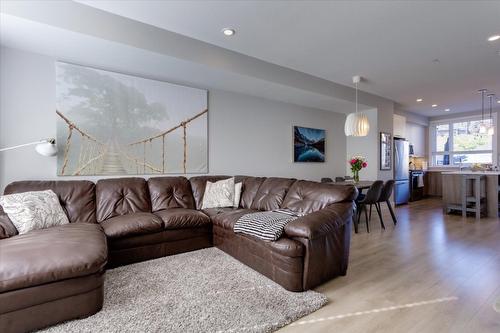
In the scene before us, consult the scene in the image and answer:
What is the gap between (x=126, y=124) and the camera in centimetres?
350

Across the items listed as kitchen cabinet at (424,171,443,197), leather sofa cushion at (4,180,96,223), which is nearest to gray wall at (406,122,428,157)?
kitchen cabinet at (424,171,443,197)

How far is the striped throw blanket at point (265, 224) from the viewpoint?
88.0 inches

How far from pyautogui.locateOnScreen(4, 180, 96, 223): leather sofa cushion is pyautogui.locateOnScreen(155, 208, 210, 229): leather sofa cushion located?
2.56 ft

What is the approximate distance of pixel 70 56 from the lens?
9.83ft

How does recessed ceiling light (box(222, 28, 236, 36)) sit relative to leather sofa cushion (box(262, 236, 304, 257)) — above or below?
above

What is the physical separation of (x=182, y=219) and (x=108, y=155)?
1422 millimetres

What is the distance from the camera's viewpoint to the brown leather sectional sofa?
1.63 metres

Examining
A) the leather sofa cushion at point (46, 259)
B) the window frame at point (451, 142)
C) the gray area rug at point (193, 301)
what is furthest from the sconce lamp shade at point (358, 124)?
the window frame at point (451, 142)

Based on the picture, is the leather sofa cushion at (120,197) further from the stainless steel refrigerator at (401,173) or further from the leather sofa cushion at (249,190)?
the stainless steel refrigerator at (401,173)

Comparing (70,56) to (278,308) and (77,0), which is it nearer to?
(77,0)

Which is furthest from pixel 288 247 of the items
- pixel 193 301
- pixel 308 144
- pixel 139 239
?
pixel 308 144

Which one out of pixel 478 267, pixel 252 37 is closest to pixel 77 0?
pixel 252 37

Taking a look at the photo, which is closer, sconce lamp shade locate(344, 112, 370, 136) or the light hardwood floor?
the light hardwood floor

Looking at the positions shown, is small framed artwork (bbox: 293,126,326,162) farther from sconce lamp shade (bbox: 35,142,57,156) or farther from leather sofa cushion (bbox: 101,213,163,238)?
sconce lamp shade (bbox: 35,142,57,156)
